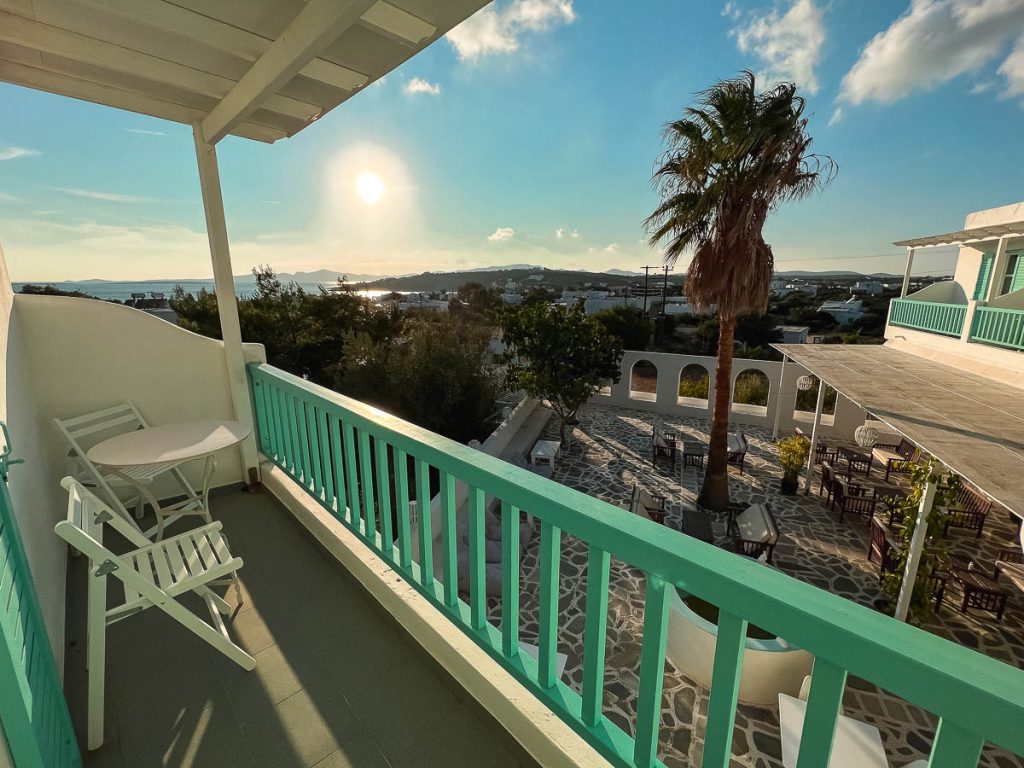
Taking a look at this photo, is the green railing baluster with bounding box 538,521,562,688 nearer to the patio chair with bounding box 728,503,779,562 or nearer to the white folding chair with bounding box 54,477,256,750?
the white folding chair with bounding box 54,477,256,750

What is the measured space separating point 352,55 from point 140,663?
107 inches

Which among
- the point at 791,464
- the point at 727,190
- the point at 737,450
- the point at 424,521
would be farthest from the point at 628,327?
the point at 424,521

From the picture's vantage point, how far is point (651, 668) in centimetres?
95

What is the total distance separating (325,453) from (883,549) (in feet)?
23.3

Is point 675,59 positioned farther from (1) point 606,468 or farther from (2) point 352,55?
(2) point 352,55

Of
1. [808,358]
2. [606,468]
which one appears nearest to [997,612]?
[808,358]

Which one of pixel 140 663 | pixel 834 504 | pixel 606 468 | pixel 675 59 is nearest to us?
pixel 140 663

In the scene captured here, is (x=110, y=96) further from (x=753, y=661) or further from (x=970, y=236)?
(x=970, y=236)

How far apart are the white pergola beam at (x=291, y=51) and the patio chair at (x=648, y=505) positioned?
660cm

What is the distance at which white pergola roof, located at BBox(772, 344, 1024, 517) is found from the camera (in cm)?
345

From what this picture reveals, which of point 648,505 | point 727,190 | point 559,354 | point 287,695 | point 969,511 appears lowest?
point 648,505

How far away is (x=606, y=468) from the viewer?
986 cm

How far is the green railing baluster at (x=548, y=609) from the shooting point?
3.81 feet

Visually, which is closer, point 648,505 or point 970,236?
point 648,505
